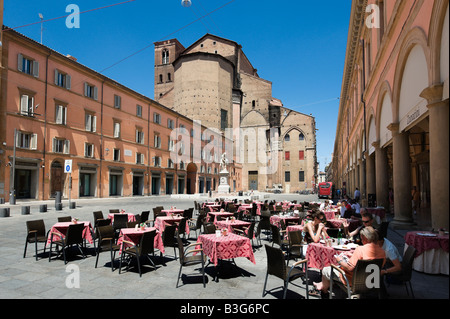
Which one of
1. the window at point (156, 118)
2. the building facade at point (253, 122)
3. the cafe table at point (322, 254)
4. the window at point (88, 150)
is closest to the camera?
the cafe table at point (322, 254)

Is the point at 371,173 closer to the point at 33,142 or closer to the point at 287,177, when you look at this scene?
the point at 33,142

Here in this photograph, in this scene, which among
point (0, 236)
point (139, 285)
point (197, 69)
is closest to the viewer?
point (139, 285)

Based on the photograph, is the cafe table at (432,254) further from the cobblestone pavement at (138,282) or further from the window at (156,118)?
the window at (156,118)

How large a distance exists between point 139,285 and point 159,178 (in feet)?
113

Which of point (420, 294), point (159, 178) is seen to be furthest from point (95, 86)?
point (420, 294)

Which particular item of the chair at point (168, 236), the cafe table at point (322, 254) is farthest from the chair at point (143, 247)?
the cafe table at point (322, 254)

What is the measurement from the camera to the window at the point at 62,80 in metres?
25.3

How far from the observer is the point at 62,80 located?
1021 inches

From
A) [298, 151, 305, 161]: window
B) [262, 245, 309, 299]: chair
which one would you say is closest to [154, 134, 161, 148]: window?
[298, 151, 305, 161]: window

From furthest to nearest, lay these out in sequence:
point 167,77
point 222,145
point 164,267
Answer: point 167,77 < point 222,145 < point 164,267

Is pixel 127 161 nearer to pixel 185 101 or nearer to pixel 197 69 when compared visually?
pixel 185 101

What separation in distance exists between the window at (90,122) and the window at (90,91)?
1923 millimetres

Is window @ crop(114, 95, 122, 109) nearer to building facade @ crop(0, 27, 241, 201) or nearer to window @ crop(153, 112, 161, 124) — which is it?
building facade @ crop(0, 27, 241, 201)

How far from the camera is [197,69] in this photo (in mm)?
52562
